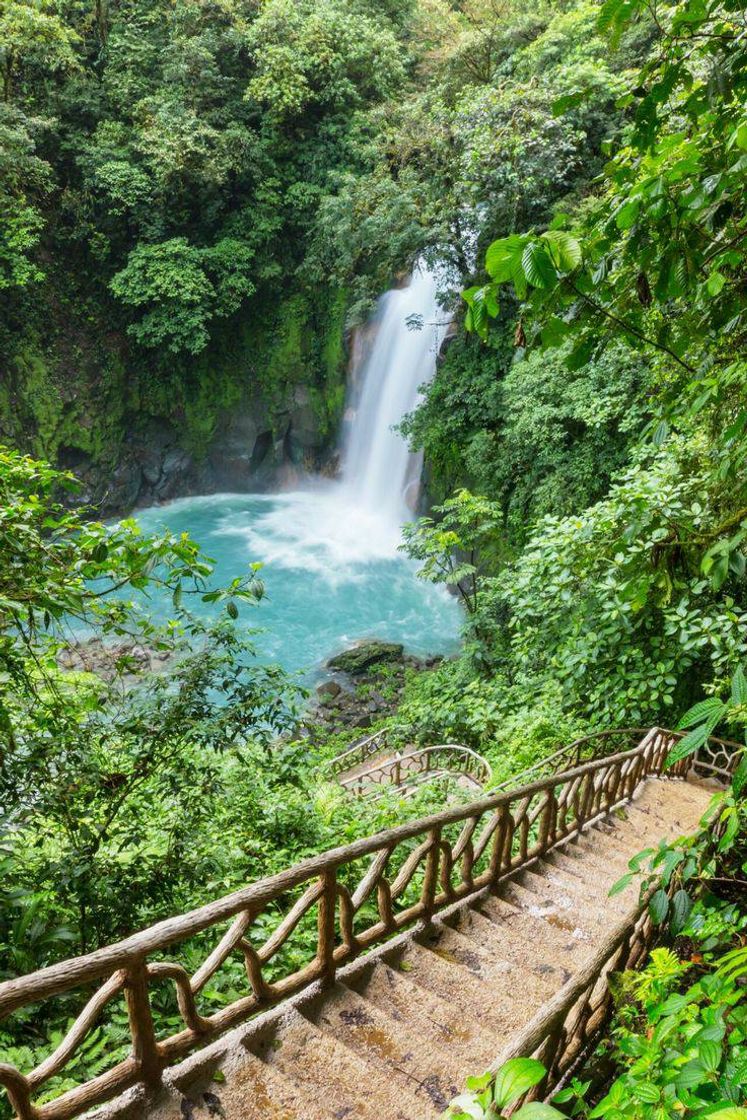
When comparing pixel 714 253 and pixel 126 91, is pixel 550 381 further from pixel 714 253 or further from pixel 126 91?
pixel 126 91

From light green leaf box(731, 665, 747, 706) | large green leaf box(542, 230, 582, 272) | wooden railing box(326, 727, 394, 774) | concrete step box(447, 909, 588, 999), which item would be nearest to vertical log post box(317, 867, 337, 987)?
concrete step box(447, 909, 588, 999)

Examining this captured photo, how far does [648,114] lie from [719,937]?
3019 mm

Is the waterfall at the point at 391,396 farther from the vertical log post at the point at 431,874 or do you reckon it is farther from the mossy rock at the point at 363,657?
the vertical log post at the point at 431,874

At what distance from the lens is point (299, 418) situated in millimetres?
20953

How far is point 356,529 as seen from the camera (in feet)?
63.8

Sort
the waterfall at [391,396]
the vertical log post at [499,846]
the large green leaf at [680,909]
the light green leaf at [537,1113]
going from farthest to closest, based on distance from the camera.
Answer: the waterfall at [391,396] → the vertical log post at [499,846] → the large green leaf at [680,909] → the light green leaf at [537,1113]

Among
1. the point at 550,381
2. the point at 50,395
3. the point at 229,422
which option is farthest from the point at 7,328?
the point at 550,381

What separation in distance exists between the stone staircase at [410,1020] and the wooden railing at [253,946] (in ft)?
0.30

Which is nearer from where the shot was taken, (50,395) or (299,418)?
(50,395)

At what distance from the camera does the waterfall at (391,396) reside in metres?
17.5

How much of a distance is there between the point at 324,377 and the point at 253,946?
1896 cm

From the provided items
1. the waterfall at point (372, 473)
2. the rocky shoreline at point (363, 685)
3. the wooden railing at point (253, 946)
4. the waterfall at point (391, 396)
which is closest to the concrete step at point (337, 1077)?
the wooden railing at point (253, 946)

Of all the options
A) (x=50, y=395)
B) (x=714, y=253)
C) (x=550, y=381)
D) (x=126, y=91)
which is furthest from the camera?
(x=50, y=395)

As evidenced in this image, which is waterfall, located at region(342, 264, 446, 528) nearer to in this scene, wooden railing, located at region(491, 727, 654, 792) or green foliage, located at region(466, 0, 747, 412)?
wooden railing, located at region(491, 727, 654, 792)
